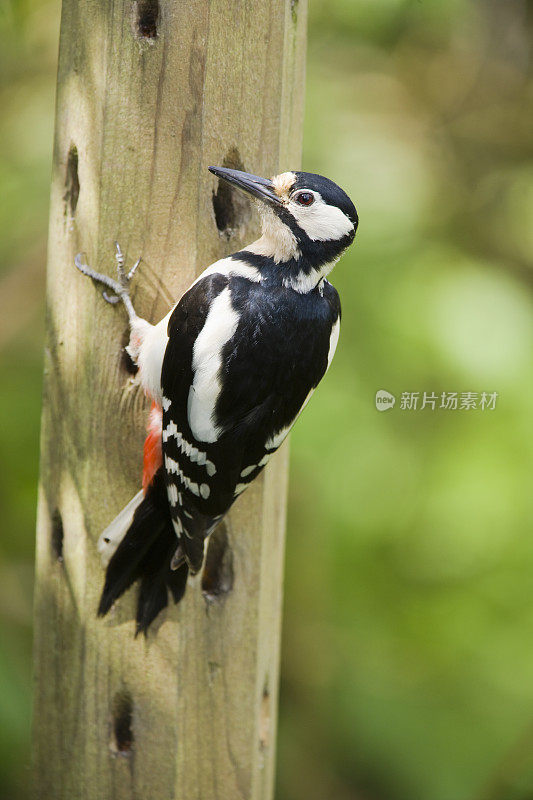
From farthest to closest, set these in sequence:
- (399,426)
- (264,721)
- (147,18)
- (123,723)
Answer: (399,426) < (264,721) < (123,723) < (147,18)

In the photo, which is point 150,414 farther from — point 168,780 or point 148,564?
point 168,780

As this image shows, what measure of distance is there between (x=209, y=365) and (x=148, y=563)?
1.51ft

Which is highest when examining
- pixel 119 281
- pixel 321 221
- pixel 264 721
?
pixel 321 221

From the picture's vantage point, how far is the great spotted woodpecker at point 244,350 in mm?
1420

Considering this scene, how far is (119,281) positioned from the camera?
1.55m

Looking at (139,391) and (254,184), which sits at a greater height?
(254,184)

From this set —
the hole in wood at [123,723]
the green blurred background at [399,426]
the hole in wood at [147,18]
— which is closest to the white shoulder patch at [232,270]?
the hole in wood at [147,18]

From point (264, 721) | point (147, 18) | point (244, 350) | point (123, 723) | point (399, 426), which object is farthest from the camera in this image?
point (399, 426)

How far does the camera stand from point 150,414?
5.27 feet

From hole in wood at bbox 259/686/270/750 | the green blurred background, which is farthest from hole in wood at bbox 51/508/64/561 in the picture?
the green blurred background

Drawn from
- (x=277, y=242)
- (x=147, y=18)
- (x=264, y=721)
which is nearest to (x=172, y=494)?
(x=277, y=242)

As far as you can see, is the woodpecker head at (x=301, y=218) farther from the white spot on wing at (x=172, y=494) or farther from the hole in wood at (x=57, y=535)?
the hole in wood at (x=57, y=535)

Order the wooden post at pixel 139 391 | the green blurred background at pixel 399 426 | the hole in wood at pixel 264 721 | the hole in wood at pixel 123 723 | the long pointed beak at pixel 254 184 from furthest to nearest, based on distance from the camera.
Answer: the green blurred background at pixel 399 426 < the hole in wood at pixel 264 721 < the hole in wood at pixel 123 723 < the wooden post at pixel 139 391 < the long pointed beak at pixel 254 184

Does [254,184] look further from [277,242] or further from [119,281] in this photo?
[119,281]
